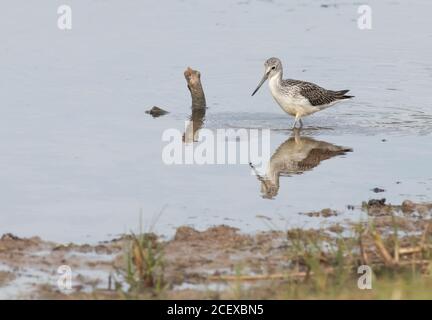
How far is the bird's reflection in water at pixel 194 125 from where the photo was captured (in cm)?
1517

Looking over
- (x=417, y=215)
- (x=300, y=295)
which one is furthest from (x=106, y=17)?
(x=300, y=295)

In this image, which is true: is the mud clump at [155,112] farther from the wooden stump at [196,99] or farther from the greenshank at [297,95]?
the greenshank at [297,95]

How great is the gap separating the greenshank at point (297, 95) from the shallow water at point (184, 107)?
30 centimetres

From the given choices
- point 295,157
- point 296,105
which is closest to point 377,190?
point 295,157

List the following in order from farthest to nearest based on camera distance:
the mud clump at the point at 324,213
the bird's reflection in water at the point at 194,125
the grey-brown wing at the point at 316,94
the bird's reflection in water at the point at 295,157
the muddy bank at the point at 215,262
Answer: the grey-brown wing at the point at 316,94 → the bird's reflection in water at the point at 194,125 → the bird's reflection in water at the point at 295,157 → the mud clump at the point at 324,213 → the muddy bank at the point at 215,262

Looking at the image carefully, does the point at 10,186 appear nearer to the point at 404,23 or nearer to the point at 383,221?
the point at 383,221

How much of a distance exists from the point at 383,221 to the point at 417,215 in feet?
1.68

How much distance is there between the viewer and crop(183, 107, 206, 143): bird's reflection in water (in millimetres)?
15172

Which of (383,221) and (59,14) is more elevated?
(59,14)

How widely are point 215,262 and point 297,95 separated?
6.51m

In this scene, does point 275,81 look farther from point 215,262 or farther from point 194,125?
point 215,262

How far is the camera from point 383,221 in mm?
10969

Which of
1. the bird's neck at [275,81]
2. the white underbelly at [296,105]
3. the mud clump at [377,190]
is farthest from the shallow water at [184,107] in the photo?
the bird's neck at [275,81]

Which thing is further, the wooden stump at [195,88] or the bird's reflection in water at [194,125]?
the wooden stump at [195,88]
